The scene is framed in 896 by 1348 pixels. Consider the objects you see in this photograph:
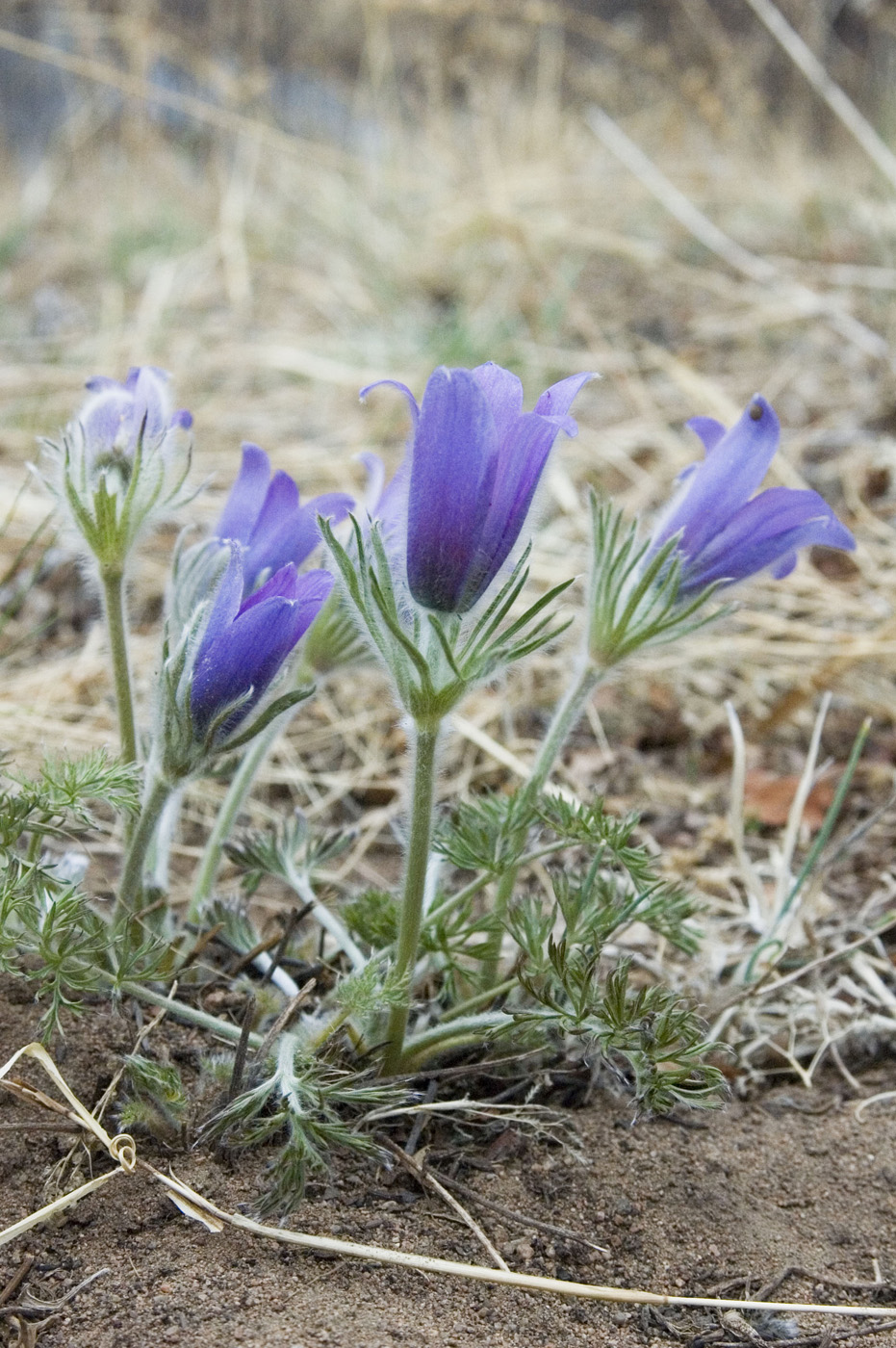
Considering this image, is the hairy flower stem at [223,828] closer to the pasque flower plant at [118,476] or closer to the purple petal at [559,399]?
the pasque flower plant at [118,476]

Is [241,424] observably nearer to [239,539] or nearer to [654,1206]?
[239,539]

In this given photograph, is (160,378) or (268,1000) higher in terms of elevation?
(160,378)

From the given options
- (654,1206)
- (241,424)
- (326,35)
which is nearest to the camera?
(654,1206)

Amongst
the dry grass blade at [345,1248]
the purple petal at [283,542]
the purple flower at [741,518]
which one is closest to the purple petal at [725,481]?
the purple flower at [741,518]

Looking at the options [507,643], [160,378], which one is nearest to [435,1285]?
[507,643]

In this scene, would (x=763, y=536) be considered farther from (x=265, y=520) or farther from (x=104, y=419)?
(x=104, y=419)

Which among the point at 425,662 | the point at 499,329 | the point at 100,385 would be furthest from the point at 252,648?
the point at 499,329
